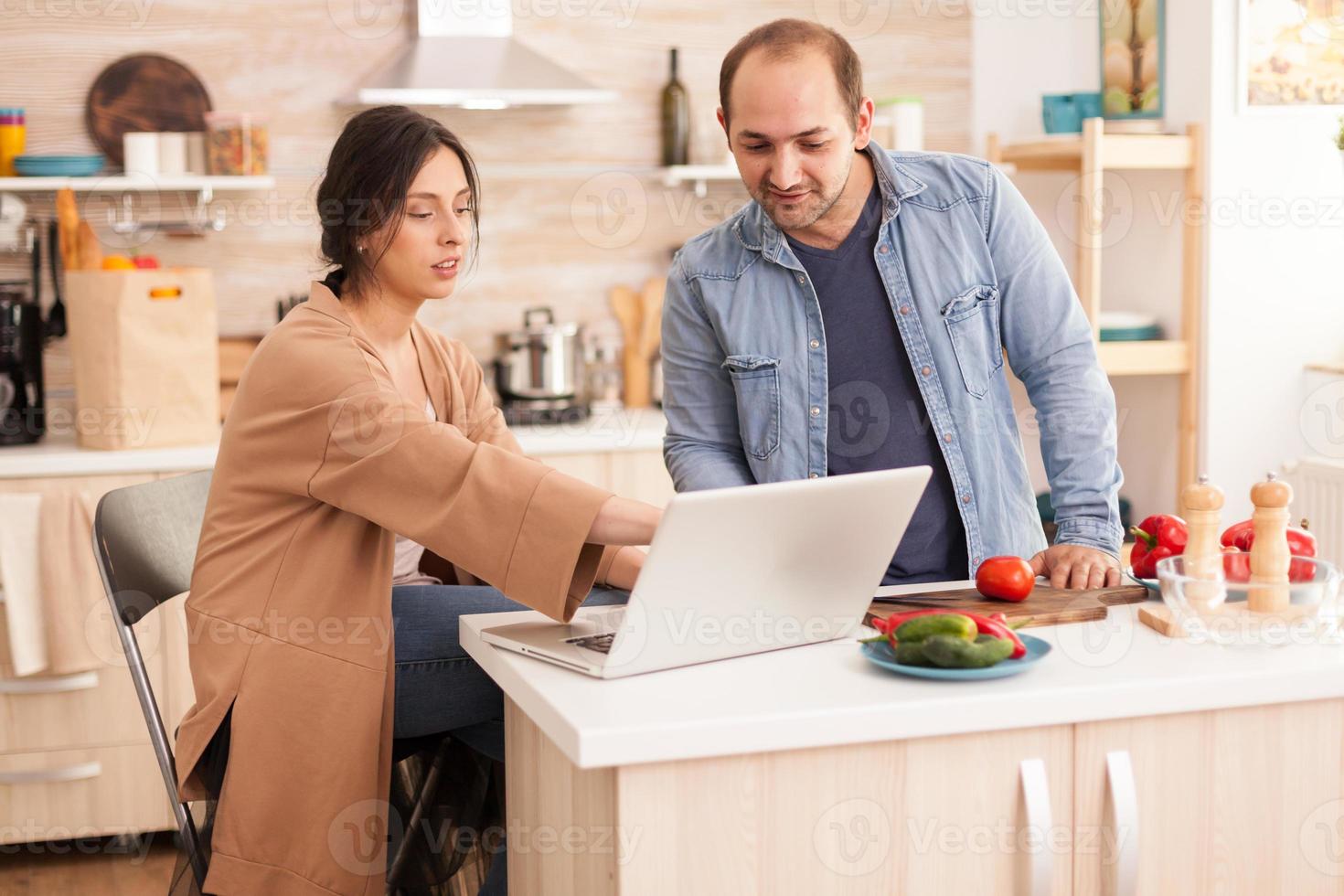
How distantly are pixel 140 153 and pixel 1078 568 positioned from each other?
8.37 ft

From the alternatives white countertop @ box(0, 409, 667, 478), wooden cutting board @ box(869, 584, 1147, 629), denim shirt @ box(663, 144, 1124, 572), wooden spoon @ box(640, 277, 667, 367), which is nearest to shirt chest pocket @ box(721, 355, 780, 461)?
denim shirt @ box(663, 144, 1124, 572)


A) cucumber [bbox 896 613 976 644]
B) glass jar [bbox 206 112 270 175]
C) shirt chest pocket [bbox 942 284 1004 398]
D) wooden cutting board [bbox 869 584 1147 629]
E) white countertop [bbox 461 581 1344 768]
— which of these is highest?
glass jar [bbox 206 112 270 175]

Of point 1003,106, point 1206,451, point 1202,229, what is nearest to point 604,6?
point 1003,106

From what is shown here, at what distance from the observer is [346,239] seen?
1798 mm

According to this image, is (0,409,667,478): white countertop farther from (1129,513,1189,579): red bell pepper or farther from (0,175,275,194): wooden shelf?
(1129,513,1189,579): red bell pepper

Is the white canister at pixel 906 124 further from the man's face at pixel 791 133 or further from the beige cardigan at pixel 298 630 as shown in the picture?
the beige cardigan at pixel 298 630

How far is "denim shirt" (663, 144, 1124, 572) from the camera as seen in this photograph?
1.95 m

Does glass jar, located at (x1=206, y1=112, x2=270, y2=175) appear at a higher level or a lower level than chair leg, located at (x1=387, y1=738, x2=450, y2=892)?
higher

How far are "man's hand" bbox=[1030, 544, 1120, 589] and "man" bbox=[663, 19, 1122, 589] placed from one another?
6.6 inches

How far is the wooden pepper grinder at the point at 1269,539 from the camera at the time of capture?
4.68 feet

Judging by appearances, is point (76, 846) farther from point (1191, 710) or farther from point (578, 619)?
point (1191, 710)

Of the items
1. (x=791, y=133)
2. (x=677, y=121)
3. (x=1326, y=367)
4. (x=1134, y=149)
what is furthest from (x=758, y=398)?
(x=1326, y=367)

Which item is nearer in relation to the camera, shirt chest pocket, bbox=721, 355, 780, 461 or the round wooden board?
shirt chest pocket, bbox=721, 355, 780, 461

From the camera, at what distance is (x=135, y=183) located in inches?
131
